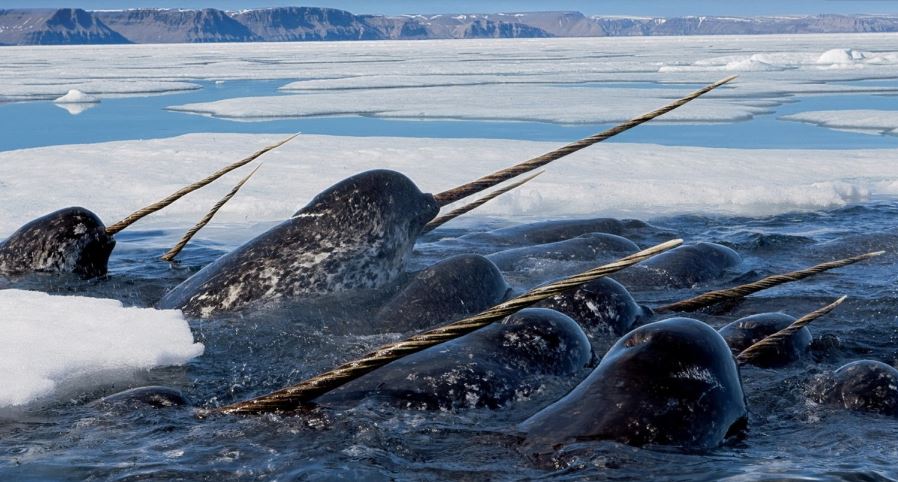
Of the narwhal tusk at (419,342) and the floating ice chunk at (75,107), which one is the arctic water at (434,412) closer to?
the narwhal tusk at (419,342)

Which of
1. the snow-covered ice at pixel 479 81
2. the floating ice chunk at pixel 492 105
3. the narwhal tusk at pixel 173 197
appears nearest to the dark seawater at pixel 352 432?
the narwhal tusk at pixel 173 197

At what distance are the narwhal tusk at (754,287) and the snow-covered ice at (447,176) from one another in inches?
178

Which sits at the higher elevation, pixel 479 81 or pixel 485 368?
pixel 485 368

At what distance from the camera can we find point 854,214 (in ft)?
33.9

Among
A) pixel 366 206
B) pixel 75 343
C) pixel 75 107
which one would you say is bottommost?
pixel 75 107

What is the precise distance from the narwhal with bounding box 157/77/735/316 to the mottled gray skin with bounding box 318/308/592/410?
163 cm

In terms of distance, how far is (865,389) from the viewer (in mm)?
4379

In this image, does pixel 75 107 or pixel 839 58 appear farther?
pixel 839 58

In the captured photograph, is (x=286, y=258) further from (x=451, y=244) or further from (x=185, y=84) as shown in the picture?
(x=185, y=84)

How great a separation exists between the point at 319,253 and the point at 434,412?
7.95ft

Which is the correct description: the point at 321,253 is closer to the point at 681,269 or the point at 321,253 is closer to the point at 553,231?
the point at 681,269

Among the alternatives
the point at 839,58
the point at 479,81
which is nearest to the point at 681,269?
the point at 479,81

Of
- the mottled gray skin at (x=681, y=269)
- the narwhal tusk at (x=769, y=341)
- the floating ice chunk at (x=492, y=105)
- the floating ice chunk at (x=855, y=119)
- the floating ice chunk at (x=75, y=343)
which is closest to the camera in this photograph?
the floating ice chunk at (x=75, y=343)

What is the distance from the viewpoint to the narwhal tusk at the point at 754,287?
4.73 metres
